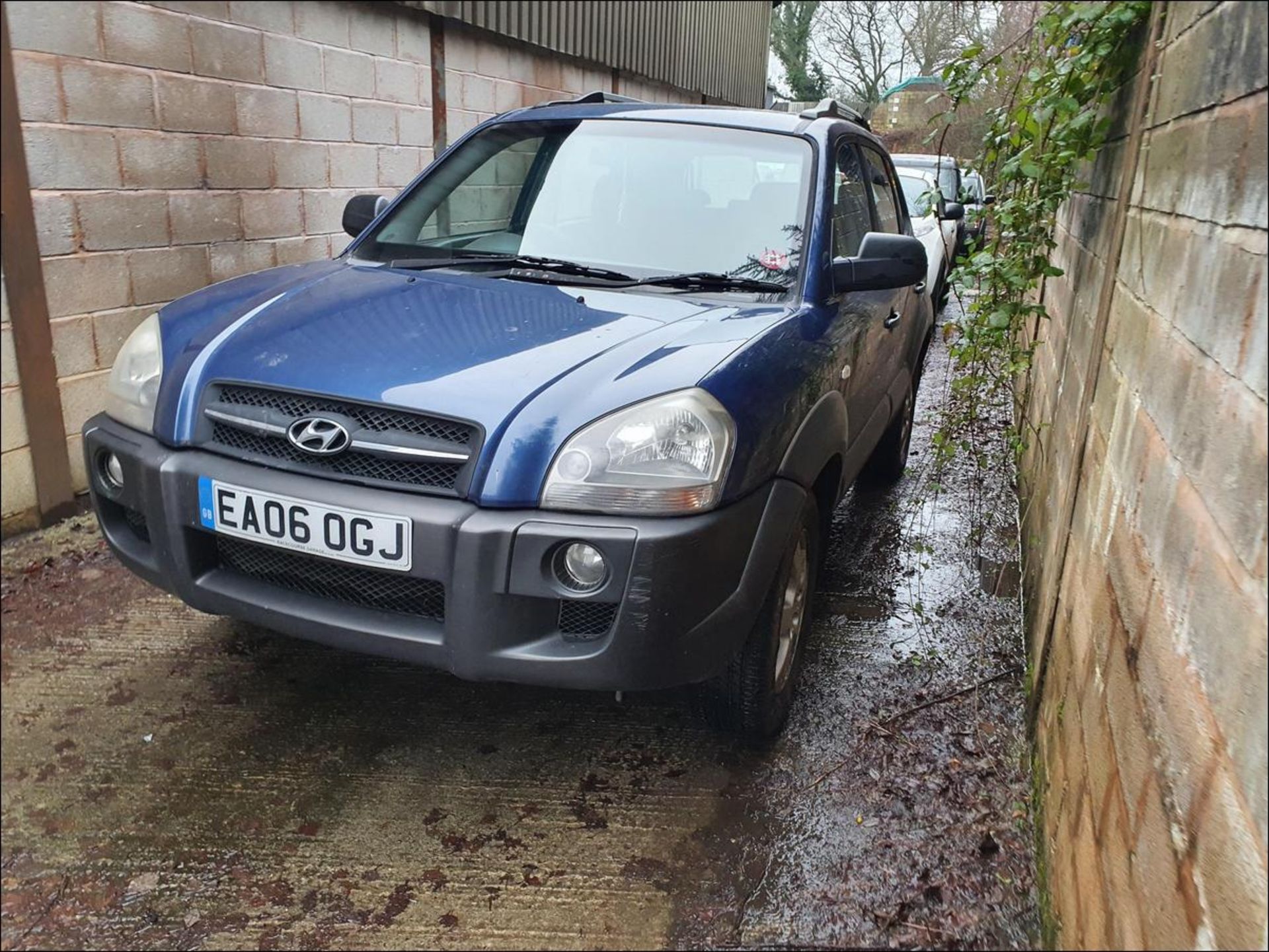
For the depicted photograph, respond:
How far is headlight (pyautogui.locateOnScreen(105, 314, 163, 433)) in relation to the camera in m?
2.55

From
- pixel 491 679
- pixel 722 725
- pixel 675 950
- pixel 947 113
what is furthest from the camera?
pixel 947 113

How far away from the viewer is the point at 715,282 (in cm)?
302

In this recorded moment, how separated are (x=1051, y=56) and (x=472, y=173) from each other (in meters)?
2.11

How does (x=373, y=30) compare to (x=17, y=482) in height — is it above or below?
above

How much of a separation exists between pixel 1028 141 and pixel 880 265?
991mm

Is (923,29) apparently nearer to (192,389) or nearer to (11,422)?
(11,422)

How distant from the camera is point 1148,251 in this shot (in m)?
2.21

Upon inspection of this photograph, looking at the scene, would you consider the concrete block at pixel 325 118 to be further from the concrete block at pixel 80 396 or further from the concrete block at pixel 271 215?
the concrete block at pixel 80 396

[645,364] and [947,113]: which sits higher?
[947,113]

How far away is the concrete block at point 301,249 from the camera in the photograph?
16.6 feet

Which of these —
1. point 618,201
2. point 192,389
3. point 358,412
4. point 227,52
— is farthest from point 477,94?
point 358,412

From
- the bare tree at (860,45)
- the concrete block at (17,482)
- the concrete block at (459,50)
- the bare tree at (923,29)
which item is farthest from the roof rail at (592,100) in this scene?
the bare tree at (860,45)

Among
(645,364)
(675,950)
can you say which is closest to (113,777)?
(675,950)

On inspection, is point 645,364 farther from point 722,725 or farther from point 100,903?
point 100,903
